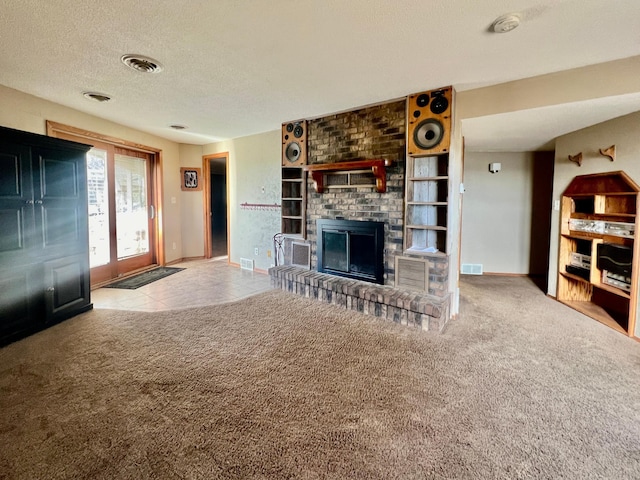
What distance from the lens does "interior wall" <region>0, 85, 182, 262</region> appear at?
10.7 feet

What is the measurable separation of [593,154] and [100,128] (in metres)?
6.23

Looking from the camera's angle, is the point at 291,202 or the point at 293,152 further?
the point at 291,202

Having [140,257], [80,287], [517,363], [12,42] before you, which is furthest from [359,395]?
[140,257]

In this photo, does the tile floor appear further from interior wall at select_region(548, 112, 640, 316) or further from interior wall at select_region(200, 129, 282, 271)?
interior wall at select_region(548, 112, 640, 316)

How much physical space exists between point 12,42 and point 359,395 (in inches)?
137

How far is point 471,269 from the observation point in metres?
5.37

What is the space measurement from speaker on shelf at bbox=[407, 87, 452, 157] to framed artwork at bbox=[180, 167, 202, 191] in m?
4.45

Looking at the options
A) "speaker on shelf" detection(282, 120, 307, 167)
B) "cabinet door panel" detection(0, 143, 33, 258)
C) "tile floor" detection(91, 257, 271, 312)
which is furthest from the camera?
"speaker on shelf" detection(282, 120, 307, 167)

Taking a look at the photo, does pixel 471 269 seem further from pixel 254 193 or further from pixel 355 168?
pixel 254 193

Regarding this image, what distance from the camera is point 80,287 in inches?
135

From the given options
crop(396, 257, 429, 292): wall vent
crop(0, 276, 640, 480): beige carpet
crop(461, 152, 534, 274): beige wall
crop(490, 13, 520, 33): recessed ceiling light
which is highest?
crop(490, 13, 520, 33): recessed ceiling light

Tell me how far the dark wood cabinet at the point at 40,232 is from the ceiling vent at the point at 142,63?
45.9 inches

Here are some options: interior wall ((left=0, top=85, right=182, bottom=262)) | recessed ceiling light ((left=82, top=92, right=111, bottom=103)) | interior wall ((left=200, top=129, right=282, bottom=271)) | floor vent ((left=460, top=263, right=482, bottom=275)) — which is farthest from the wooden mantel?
interior wall ((left=0, top=85, right=182, bottom=262))

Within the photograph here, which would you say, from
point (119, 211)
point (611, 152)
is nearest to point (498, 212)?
point (611, 152)
